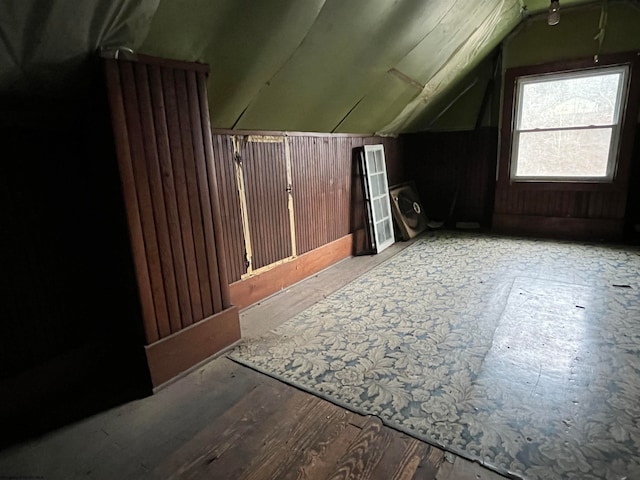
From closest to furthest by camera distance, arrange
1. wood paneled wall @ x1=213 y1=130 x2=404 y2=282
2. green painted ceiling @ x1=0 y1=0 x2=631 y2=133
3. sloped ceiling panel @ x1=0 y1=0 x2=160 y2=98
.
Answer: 1. sloped ceiling panel @ x1=0 y1=0 x2=160 y2=98
2. green painted ceiling @ x1=0 y1=0 x2=631 y2=133
3. wood paneled wall @ x1=213 y1=130 x2=404 y2=282

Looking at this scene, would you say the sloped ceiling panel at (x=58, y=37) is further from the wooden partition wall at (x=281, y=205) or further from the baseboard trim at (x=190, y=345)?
the baseboard trim at (x=190, y=345)

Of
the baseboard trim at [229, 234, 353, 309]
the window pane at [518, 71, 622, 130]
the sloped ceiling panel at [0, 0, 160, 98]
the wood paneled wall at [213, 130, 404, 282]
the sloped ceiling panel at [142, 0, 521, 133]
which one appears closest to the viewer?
the sloped ceiling panel at [0, 0, 160, 98]

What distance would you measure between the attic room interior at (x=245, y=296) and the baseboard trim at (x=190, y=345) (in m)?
0.01

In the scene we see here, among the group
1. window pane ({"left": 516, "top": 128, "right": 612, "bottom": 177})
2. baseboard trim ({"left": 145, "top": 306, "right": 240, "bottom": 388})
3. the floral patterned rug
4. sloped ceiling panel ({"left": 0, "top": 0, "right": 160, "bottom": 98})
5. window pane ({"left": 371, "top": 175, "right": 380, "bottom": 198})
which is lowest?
the floral patterned rug

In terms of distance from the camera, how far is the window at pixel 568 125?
4.43m

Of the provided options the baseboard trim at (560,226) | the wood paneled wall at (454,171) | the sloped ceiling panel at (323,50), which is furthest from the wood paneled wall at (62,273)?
the baseboard trim at (560,226)

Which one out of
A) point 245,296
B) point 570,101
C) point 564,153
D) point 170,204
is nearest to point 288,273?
point 245,296

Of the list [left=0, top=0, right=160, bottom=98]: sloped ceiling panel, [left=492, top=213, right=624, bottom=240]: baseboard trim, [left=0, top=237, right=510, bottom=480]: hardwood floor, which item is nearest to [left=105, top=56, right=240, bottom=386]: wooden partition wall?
[left=0, top=0, right=160, bottom=98]: sloped ceiling panel

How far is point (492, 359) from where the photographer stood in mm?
2168

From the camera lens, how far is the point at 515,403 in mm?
1781

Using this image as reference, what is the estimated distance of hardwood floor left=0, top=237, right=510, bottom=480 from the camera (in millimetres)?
1452

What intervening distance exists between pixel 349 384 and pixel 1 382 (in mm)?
1706

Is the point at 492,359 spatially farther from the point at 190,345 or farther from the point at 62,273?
the point at 62,273

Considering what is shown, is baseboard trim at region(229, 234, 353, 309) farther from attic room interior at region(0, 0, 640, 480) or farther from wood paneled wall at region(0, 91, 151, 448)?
wood paneled wall at region(0, 91, 151, 448)
